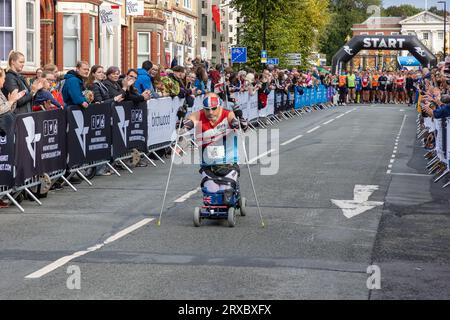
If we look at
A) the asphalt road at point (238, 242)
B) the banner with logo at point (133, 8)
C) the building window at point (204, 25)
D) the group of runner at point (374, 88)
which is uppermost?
the building window at point (204, 25)

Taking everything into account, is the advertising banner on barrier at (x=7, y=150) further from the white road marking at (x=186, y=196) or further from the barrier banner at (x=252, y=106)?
the barrier banner at (x=252, y=106)

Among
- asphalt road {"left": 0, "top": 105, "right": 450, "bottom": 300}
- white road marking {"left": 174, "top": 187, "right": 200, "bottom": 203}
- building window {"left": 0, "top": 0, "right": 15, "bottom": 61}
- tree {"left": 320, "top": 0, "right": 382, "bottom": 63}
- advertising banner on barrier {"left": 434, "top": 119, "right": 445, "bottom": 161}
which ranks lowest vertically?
asphalt road {"left": 0, "top": 105, "right": 450, "bottom": 300}

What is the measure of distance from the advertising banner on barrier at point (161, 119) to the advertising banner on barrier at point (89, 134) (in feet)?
8.93

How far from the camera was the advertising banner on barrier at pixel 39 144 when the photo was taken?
15.0 metres

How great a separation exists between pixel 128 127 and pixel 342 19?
141 m

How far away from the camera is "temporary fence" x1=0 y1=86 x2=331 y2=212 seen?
A: 584 inches

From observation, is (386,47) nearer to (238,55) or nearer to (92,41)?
(238,55)

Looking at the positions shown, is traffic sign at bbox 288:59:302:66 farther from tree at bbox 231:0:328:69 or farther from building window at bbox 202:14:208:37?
building window at bbox 202:14:208:37

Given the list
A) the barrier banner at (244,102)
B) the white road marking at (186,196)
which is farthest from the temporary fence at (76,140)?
the barrier banner at (244,102)

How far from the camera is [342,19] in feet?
520

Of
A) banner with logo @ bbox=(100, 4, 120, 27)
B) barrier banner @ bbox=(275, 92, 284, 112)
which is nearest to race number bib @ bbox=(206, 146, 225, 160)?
banner with logo @ bbox=(100, 4, 120, 27)

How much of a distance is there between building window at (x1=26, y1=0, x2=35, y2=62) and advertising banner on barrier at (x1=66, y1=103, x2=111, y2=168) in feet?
39.7
